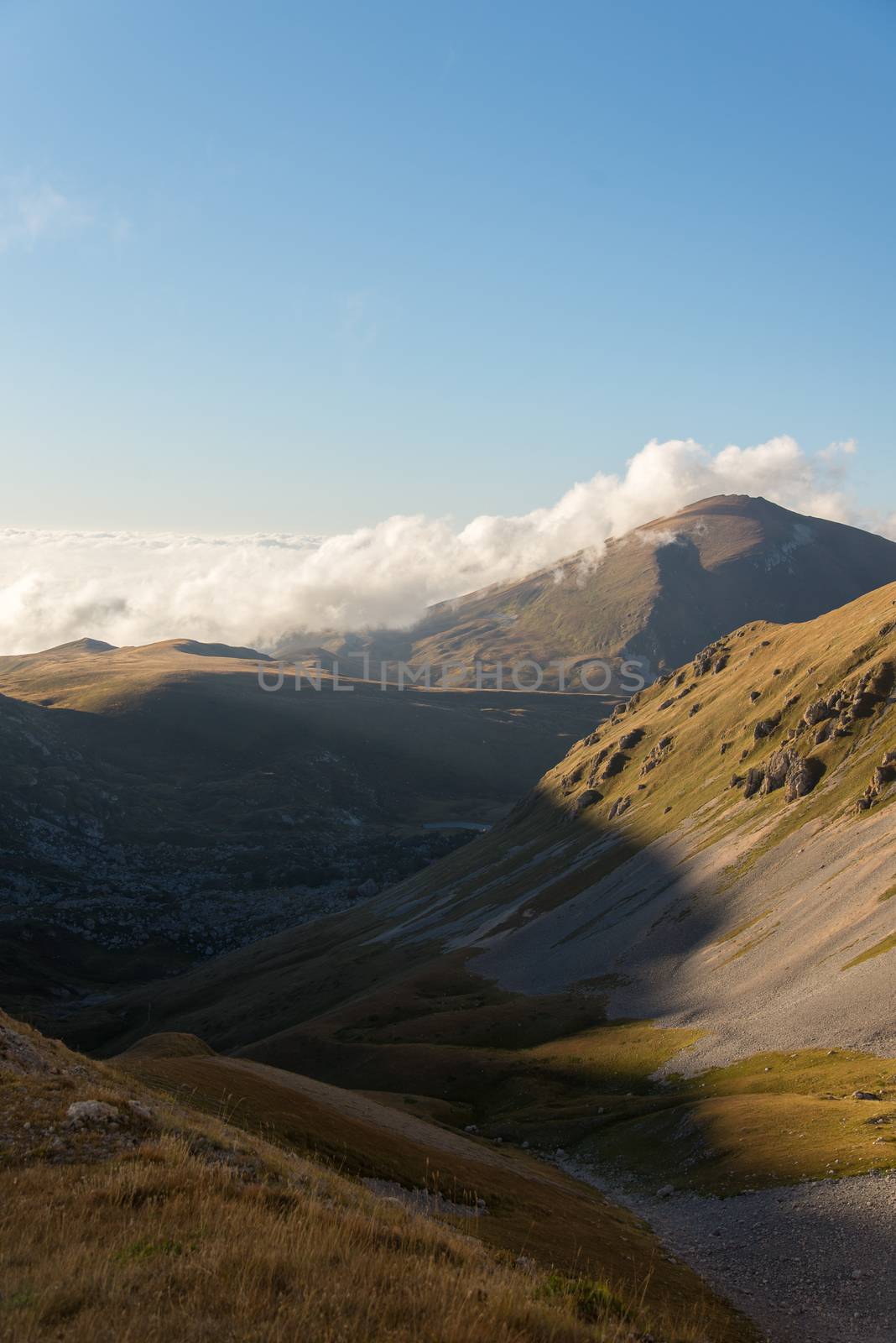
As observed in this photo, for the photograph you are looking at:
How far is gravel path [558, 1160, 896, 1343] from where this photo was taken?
3350 cm

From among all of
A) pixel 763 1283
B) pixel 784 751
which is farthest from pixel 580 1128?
pixel 784 751

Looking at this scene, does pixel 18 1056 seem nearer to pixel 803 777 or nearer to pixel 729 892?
pixel 729 892

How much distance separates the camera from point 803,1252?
129 ft

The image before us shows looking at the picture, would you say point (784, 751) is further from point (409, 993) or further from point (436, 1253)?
point (436, 1253)

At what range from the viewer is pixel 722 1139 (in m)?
56.5

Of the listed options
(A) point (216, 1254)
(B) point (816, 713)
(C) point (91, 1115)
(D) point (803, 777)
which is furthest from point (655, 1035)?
(A) point (216, 1254)

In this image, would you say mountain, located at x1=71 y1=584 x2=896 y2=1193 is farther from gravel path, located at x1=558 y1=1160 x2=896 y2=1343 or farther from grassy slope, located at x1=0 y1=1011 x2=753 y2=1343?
grassy slope, located at x1=0 y1=1011 x2=753 y2=1343

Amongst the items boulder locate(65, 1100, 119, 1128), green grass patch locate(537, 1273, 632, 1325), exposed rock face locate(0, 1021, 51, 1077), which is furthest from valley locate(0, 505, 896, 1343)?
boulder locate(65, 1100, 119, 1128)

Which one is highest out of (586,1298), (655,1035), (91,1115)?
(586,1298)

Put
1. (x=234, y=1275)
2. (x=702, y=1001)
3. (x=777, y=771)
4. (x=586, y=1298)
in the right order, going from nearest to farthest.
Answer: (x=234, y=1275) → (x=586, y=1298) → (x=702, y=1001) → (x=777, y=771)

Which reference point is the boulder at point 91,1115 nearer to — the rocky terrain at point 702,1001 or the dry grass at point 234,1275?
the dry grass at point 234,1275

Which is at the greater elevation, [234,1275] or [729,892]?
[234,1275]

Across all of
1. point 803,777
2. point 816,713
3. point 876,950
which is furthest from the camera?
point 816,713

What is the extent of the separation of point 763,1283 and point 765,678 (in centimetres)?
16245
